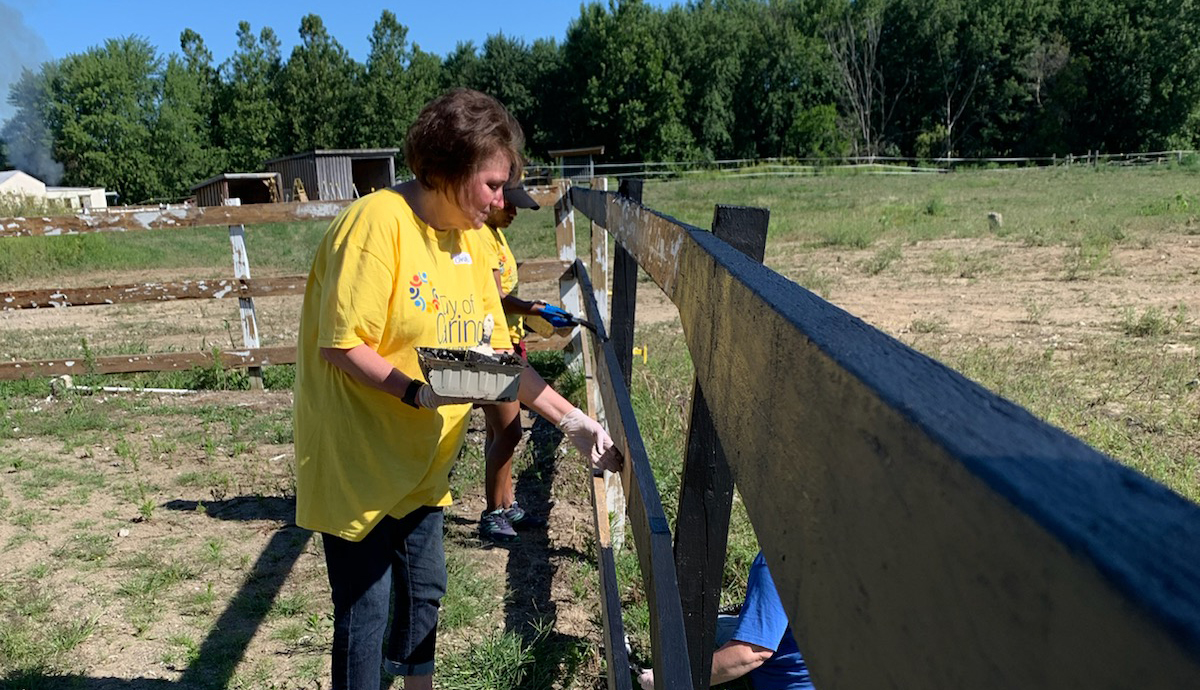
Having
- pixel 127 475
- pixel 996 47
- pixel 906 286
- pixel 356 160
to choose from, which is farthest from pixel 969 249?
pixel 996 47

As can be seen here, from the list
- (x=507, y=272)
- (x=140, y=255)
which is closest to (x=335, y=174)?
(x=140, y=255)

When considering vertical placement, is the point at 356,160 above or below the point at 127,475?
above

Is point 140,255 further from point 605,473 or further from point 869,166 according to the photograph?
point 869,166

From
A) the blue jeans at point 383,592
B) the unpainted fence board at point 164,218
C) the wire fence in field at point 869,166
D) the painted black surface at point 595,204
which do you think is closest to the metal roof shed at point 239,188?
the wire fence in field at point 869,166

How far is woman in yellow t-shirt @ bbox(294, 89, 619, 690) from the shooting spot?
2.09 meters

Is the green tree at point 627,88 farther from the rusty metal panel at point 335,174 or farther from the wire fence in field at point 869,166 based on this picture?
the rusty metal panel at point 335,174

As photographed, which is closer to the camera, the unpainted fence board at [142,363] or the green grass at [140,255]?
the unpainted fence board at [142,363]

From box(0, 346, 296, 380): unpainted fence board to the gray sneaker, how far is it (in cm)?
314

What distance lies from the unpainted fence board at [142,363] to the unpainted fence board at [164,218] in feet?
3.18

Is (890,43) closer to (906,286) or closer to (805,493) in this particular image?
(906,286)

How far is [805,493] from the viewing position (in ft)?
1.74

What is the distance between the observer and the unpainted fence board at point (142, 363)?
6.67 metres

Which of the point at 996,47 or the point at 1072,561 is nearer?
the point at 1072,561

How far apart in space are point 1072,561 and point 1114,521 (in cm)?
2
